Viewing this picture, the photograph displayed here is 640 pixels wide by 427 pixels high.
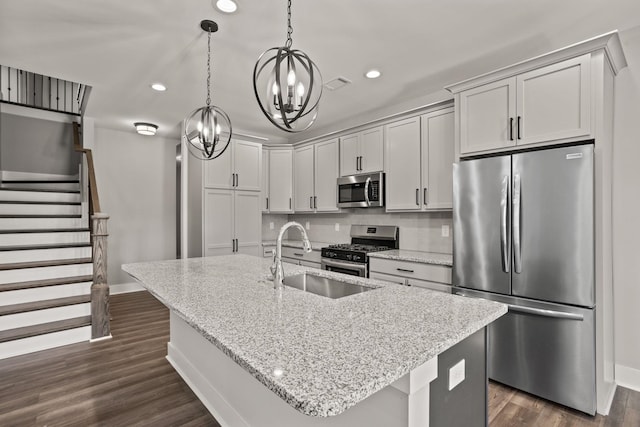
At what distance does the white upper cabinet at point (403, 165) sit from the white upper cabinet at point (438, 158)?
0.28ft

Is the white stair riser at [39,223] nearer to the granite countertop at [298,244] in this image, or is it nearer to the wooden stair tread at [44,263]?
the wooden stair tread at [44,263]

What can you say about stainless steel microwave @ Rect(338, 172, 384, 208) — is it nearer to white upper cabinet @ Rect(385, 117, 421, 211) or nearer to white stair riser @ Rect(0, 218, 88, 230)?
white upper cabinet @ Rect(385, 117, 421, 211)

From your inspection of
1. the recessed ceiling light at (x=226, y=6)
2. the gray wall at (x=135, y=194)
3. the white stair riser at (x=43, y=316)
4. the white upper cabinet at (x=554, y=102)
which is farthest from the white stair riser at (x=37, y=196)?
the white upper cabinet at (x=554, y=102)

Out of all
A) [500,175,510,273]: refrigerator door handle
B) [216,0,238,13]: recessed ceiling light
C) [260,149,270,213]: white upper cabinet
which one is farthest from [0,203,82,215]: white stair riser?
[500,175,510,273]: refrigerator door handle

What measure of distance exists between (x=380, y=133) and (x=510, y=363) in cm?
262

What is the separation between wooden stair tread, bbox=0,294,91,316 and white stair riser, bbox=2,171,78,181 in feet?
9.04

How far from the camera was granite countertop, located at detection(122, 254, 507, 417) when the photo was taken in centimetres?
77

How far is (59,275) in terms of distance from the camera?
142 inches

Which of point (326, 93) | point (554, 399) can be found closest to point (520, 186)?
point (554, 399)

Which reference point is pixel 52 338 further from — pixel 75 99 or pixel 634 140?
pixel 634 140

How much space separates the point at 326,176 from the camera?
14.9ft

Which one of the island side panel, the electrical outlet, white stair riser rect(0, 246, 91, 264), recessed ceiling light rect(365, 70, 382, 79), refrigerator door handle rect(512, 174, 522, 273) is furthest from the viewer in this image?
white stair riser rect(0, 246, 91, 264)

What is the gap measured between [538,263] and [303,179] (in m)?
3.31

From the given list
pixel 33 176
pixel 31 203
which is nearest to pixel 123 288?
pixel 31 203
